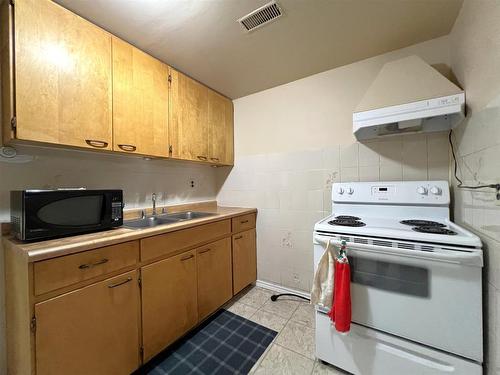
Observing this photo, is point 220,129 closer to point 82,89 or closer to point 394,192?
point 82,89

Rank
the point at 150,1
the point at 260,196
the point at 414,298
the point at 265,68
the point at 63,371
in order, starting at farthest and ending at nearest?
the point at 260,196 < the point at 265,68 < the point at 150,1 < the point at 414,298 < the point at 63,371

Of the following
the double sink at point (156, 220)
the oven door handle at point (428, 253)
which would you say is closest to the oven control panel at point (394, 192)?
the oven door handle at point (428, 253)

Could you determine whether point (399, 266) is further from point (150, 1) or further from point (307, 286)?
point (150, 1)

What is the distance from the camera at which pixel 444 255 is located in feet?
3.04

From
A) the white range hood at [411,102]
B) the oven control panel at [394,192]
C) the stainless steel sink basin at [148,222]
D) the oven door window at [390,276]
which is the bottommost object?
the oven door window at [390,276]

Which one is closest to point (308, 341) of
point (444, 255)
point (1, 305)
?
point (444, 255)

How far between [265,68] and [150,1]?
3.27 feet

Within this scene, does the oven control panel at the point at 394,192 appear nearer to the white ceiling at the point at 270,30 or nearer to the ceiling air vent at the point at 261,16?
the white ceiling at the point at 270,30

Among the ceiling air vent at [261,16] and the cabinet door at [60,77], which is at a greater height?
the ceiling air vent at [261,16]

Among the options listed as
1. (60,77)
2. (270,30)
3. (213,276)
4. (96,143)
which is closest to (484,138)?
(270,30)

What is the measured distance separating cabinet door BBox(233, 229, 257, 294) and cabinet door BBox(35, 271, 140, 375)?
0.95 meters

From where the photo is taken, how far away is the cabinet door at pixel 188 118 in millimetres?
1757

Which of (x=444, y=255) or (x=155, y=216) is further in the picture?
(x=155, y=216)

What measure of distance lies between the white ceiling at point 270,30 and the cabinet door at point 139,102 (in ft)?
0.39
